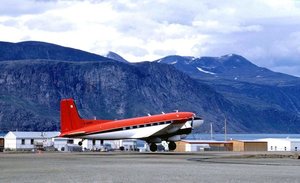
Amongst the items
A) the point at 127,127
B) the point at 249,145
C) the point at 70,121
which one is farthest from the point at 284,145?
the point at 70,121

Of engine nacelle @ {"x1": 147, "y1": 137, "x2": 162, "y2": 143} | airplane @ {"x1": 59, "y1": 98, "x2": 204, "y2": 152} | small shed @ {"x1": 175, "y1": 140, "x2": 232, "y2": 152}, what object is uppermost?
airplane @ {"x1": 59, "y1": 98, "x2": 204, "y2": 152}

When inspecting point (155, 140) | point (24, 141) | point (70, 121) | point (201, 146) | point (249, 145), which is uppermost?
point (70, 121)

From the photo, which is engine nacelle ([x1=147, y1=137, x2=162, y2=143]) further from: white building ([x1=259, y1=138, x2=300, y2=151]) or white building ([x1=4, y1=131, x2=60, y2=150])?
white building ([x1=4, y1=131, x2=60, y2=150])

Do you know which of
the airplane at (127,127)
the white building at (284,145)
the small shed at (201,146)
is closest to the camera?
Answer: the airplane at (127,127)

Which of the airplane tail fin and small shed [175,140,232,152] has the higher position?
Result: the airplane tail fin

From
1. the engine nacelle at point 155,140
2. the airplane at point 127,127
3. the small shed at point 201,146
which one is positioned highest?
the airplane at point 127,127

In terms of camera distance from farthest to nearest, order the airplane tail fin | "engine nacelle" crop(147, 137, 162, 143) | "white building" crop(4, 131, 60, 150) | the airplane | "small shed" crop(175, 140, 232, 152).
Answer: "white building" crop(4, 131, 60, 150) → "small shed" crop(175, 140, 232, 152) → "engine nacelle" crop(147, 137, 162, 143) → the airplane tail fin → the airplane

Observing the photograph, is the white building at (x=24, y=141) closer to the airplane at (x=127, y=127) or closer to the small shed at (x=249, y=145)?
the small shed at (x=249, y=145)

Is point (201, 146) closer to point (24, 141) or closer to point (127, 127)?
point (24, 141)

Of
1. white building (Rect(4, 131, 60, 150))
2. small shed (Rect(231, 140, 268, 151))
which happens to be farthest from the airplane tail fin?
white building (Rect(4, 131, 60, 150))

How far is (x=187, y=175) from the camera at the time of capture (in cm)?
4519

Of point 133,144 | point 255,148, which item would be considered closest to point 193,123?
point 255,148

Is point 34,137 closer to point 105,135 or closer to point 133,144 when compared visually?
point 133,144

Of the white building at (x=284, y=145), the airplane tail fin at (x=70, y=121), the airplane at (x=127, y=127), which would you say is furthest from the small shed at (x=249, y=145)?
the airplane tail fin at (x=70, y=121)
